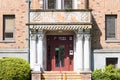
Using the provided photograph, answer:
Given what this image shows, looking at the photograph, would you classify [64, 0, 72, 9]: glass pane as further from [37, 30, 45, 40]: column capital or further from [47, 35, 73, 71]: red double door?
[37, 30, 45, 40]: column capital

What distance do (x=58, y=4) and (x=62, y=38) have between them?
2.70 meters

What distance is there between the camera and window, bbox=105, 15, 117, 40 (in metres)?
39.8

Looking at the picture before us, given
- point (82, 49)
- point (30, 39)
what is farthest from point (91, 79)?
point (30, 39)

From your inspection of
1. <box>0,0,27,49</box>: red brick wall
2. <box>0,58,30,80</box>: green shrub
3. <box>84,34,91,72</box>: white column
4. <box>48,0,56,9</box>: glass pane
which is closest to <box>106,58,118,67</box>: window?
<box>84,34,91,72</box>: white column

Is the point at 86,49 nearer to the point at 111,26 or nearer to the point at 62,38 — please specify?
the point at 62,38

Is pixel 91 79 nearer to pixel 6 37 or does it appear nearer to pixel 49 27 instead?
pixel 49 27

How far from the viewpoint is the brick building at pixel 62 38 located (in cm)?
3831

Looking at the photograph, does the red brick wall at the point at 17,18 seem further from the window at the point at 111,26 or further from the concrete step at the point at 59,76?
the window at the point at 111,26

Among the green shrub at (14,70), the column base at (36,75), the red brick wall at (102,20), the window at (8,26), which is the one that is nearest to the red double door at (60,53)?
the red brick wall at (102,20)

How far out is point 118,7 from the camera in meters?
39.7

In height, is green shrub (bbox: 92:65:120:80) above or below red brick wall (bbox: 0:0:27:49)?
below

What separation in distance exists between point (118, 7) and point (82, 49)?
15.2 feet

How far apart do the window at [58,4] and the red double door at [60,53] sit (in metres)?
2.28

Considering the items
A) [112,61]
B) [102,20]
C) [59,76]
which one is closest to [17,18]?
[59,76]
